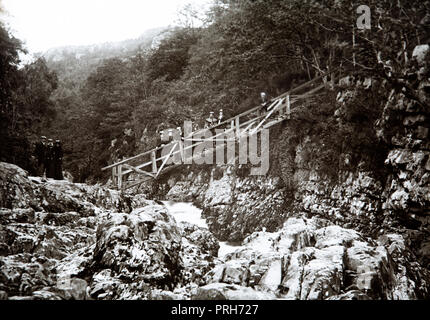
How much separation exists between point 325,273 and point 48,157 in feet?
24.6

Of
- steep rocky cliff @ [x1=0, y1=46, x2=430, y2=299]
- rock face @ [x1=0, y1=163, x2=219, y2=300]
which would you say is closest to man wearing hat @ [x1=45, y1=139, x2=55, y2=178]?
steep rocky cliff @ [x1=0, y1=46, x2=430, y2=299]

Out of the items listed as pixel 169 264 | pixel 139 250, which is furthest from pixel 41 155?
pixel 169 264

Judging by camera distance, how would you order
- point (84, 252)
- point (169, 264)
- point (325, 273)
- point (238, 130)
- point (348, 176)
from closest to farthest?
point (325, 273) → point (169, 264) → point (84, 252) → point (348, 176) → point (238, 130)

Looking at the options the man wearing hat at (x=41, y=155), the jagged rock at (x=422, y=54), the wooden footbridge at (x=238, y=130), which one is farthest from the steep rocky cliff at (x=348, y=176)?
the man wearing hat at (x=41, y=155)

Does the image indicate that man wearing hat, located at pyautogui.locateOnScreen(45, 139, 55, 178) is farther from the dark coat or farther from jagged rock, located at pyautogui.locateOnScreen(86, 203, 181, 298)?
jagged rock, located at pyautogui.locateOnScreen(86, 203, 181, 298)

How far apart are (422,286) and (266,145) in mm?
6666

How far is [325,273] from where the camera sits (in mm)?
4059

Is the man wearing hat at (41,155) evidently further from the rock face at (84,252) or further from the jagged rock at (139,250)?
the jagged rock at (139,250)

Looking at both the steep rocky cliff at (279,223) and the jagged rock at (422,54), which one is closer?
the steep rocky cliff at (279,223)

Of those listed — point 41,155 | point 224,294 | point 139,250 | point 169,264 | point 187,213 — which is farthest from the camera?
point 187,213

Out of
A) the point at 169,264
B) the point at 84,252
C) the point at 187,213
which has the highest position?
the point at 187,213

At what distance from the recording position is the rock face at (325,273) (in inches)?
154

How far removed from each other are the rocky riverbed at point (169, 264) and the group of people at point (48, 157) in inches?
76.6

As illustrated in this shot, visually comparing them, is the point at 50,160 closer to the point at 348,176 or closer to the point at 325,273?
the point at 325,273
